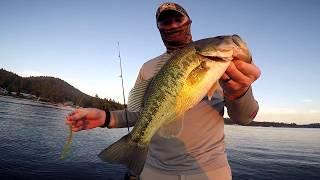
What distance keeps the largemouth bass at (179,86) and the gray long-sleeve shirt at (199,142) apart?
46cm

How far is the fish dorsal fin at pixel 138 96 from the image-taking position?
310 cm

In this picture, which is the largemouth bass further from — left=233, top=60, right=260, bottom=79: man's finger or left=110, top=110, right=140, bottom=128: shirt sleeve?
left=110, top=110, right=140, bottom=128: shirt sleeve

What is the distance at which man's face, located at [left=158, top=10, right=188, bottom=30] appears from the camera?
14.6ft

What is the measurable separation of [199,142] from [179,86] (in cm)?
116

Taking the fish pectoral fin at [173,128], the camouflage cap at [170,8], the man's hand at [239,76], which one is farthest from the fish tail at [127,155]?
the camouflage cap at [170,8]

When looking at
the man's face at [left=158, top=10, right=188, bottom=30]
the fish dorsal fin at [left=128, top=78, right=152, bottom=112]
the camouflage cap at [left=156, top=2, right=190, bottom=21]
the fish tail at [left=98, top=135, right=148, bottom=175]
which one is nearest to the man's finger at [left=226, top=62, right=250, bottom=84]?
the fish dorsal fin at [left=128, top=78, right=152, bottom=112]

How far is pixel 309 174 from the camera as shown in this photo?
19984 millimetres

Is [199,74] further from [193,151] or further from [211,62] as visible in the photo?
[193,151]

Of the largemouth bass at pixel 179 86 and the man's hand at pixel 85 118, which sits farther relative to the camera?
the man's hand at pixel 85 118

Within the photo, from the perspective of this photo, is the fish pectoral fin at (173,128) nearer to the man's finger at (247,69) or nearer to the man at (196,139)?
the man at (196,139)

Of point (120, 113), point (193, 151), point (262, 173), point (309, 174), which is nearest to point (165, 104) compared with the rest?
point (193, 151)

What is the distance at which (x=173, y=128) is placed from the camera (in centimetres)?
297

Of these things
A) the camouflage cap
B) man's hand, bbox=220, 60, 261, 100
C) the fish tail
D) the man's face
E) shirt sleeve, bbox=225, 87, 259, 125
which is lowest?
the fish tail

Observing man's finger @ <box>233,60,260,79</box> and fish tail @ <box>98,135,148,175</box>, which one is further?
fish tail @ <box>98,135,148,175</box>
